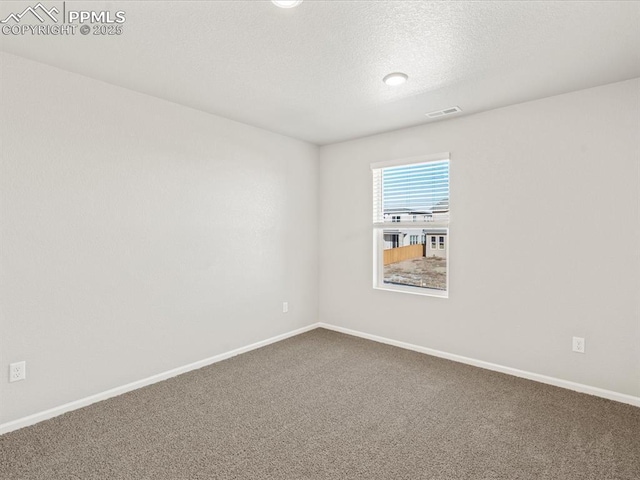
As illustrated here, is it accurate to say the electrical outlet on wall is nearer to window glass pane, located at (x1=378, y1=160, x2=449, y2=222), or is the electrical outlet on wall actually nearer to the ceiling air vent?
window glass pane, located at (x1=378, y1=160, x2=449, y2=222)

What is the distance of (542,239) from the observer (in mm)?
2945

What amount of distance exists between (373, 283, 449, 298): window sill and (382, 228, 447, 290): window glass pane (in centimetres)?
4

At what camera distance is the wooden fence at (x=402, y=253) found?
3926 mm

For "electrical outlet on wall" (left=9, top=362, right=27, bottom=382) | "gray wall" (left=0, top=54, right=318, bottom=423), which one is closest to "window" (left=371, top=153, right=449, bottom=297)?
"gray wall" (left=0, top=54, right=318, bottom=423)

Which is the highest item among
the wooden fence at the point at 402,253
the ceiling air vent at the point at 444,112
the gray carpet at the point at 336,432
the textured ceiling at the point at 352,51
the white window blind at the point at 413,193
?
the ceiling air vent at the point at 444,112

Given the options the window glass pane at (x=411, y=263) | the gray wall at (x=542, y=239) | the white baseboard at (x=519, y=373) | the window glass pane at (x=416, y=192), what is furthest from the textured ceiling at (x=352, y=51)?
the white baseboard at (x=519, y=373)

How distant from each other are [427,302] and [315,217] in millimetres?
1828

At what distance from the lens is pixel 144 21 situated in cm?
188

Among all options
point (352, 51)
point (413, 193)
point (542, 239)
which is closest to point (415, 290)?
point (413, 193)

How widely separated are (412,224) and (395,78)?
173 cm

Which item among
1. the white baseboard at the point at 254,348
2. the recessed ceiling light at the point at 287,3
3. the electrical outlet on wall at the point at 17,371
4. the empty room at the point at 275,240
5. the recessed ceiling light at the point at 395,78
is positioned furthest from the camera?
the recessed ceiling light at the point at 395,78

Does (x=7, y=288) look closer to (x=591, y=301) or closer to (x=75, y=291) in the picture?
(x=75, y=291)

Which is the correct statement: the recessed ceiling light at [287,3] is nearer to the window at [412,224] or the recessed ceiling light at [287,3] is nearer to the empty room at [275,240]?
the empty room at [275,240]

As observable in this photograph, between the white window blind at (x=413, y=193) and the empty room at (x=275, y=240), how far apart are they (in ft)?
0.11
